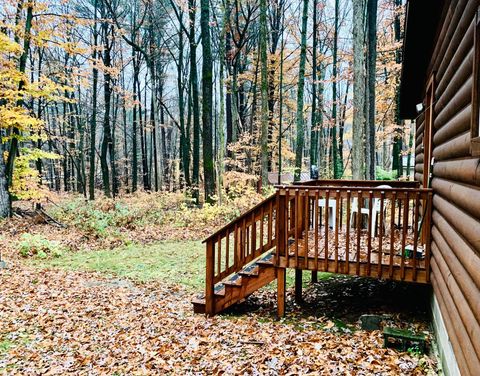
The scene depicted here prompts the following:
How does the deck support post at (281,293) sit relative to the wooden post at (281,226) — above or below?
below

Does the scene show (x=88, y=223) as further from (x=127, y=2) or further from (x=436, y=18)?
(x=127, y=2)

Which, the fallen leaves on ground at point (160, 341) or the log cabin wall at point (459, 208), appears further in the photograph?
the fallen leaves on ground at point (160, 341)

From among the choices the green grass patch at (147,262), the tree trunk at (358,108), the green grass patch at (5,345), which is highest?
the tree trunk at (358,108)

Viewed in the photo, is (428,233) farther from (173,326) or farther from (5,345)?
(5,345)

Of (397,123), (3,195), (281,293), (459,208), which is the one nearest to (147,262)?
(281,293)

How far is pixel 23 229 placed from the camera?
1205 centimetres

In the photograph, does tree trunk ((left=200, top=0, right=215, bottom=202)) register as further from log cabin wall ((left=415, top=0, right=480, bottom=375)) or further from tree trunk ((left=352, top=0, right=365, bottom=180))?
log cabin wall ((left=415, top=0, right=480, bottom=375))

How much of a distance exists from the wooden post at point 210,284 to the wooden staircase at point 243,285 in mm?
78

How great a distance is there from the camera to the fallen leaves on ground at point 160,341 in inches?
173

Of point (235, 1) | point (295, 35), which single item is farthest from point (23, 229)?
point (295, 35)

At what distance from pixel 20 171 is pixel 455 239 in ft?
50.4

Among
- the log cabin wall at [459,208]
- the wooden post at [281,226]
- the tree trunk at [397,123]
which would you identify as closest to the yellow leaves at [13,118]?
the wooden post at [281,226]

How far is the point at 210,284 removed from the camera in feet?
20.9

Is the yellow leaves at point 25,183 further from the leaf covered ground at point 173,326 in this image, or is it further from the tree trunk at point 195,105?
the tree trunk at point 195,105
